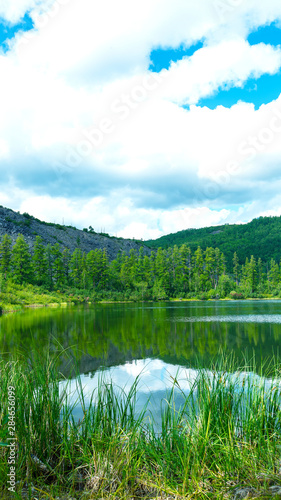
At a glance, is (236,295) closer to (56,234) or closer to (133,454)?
(56,234)

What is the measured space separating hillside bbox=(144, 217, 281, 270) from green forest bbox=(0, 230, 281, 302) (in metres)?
24.4

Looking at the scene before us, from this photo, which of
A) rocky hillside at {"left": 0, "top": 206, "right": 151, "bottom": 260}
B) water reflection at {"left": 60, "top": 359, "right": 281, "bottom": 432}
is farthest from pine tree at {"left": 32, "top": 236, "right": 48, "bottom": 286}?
water reflection at {"left": 60, "top": 359, "right": 281, "bottom": 432}

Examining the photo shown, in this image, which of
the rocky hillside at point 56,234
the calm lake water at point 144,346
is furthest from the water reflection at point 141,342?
the rocky hillside at point 56,234

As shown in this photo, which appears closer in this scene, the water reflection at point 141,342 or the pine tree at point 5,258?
the water reflection at point 141,342

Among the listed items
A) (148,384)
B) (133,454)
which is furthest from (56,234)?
(133,454)

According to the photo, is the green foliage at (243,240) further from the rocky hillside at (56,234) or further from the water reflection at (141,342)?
the water reflection at (141,342)

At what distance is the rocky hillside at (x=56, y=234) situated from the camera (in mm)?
62562

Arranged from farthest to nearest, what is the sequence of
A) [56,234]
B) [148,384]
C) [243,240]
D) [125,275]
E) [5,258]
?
[243,240]
[56,234]
[125,275]
[5,258]
[148,384]

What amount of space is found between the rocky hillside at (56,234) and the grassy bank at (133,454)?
196ft

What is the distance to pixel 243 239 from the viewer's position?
10194cm

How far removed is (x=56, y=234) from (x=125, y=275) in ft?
95.7

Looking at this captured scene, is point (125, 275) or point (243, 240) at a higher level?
point (243, 240)

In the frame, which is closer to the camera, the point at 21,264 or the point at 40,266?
the point at 21,264

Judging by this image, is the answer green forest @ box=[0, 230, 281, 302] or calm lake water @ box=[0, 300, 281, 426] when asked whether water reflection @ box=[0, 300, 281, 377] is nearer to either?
calm lake water @ box=[0, 300, 281, 426]
